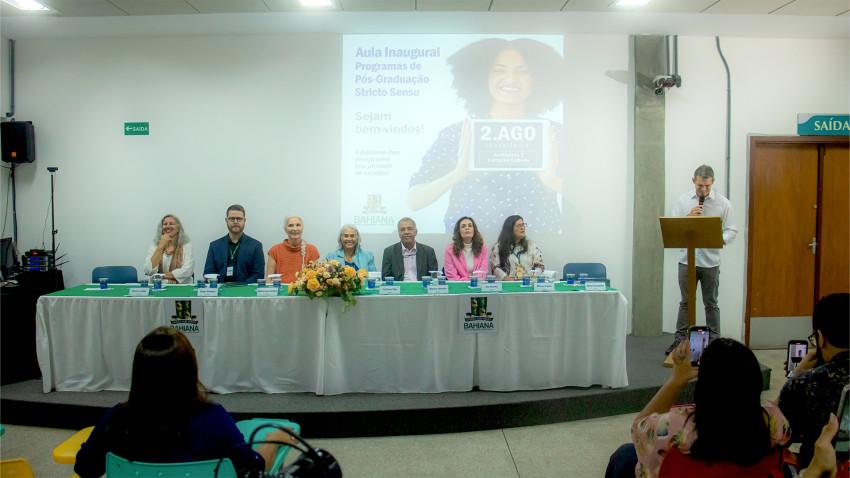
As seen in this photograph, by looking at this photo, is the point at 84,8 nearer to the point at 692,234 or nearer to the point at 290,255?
the point at 290,255

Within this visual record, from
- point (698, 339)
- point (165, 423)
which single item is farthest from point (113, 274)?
point (698, 339)

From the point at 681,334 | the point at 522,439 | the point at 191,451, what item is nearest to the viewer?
the point at 191,451

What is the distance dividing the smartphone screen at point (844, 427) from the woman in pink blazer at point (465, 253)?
10.8ft

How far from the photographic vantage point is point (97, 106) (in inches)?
215

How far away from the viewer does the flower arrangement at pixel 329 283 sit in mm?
3342

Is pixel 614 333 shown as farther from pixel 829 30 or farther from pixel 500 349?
pixel 829 30

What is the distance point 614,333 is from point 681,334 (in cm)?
123

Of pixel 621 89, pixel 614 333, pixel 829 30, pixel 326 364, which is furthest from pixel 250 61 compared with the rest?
pixel 829 30

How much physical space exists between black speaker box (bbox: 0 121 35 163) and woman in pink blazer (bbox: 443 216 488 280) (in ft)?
14.0

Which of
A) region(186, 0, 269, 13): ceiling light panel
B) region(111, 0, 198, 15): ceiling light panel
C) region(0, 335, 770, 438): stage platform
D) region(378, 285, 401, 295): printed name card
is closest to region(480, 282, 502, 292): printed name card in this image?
region(378, 285, 401, 295): printed name card

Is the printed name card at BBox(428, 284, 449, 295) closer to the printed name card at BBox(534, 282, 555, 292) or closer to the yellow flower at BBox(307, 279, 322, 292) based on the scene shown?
the printed name card at BBox(534, 282, 555, 292)

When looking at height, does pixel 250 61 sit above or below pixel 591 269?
above

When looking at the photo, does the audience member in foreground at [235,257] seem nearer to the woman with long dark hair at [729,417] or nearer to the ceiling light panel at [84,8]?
the ceiling light panel at [84,8]

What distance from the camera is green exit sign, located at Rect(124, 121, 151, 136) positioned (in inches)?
213
